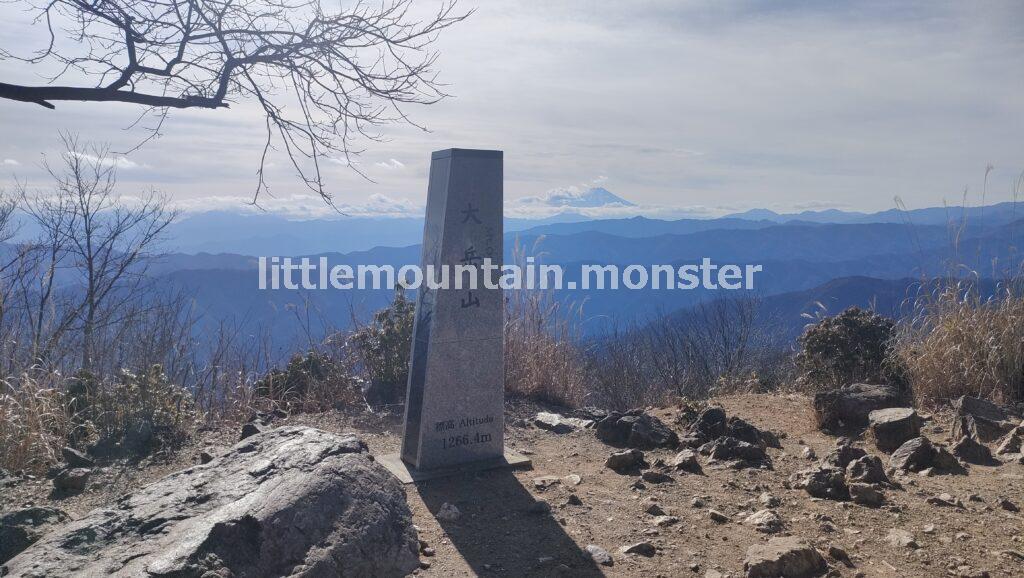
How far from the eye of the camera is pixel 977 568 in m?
3.52

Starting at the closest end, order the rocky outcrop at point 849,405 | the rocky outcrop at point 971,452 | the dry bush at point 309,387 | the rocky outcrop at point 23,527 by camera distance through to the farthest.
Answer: the rocky outcrop at point 23,527 → the rocky outcrop at point 971,452 → the rocky outcrop at point 849,405 → the dry bush at point 309,387

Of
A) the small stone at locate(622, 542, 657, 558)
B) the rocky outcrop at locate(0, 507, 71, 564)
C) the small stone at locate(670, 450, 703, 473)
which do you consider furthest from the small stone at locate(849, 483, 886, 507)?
the rocky outcrop at locate(0, 507, 71, 564)

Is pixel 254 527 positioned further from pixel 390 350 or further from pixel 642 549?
pixel 390 350

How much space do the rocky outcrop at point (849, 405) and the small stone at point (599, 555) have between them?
118 inches

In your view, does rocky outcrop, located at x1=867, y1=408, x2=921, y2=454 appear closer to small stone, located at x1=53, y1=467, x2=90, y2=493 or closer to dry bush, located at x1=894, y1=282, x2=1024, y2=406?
dry bush, located at x1=894, y1=282, x2=1024, y2=406

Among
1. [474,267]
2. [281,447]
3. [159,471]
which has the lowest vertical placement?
[159,471]

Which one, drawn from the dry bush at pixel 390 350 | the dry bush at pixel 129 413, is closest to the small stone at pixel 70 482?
the dry bush at pixel 129 413

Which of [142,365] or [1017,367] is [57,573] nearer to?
[142,365]

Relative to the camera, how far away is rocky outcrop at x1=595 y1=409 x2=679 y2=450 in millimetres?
5891

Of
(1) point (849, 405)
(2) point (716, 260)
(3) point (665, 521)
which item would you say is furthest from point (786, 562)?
(2) point (716, 260)

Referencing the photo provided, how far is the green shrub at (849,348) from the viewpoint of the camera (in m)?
7.18

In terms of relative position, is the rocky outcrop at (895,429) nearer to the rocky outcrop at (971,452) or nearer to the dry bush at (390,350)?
the rocky outcrop at (971,452)

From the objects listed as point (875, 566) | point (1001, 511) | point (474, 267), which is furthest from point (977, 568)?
point (474, 267)

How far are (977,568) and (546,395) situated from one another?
196 inches
